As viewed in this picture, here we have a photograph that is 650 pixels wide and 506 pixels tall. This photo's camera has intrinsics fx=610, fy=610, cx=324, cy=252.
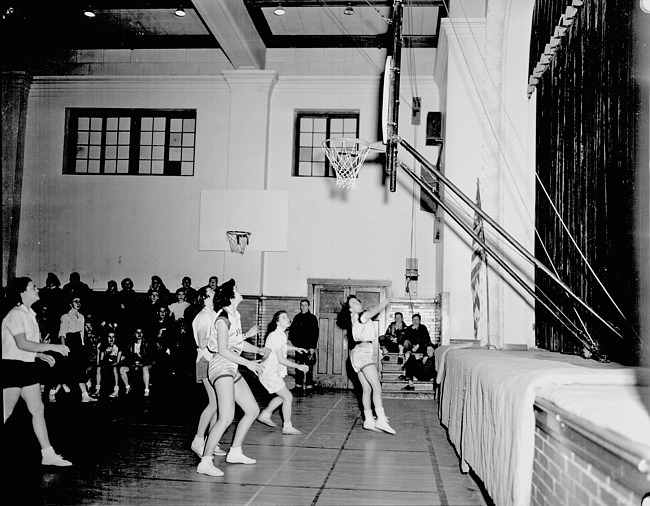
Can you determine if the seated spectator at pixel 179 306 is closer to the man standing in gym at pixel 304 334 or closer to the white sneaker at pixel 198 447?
the man standing in gym at pixel 304 334

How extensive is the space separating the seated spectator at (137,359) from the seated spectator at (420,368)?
16.6 ft

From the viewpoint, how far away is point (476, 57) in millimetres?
12008

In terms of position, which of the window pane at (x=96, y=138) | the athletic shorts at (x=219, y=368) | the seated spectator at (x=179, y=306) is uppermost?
the window pane at (x=96, y=138)

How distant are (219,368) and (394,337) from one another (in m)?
8.05

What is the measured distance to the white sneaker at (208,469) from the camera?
5.89 metres

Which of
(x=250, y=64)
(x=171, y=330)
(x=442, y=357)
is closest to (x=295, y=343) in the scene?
(x=171, y=330)

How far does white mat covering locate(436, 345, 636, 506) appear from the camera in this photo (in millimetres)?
3575

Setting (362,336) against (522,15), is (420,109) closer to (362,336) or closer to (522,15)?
(522,15)

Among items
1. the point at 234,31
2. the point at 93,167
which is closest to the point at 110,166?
the point at 93,167

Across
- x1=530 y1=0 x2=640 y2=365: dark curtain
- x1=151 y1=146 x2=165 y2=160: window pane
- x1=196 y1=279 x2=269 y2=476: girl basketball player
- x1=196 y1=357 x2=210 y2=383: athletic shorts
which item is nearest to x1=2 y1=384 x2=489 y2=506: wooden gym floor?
x1=196 y1=279 x2=269 y2=476: girl basketball player

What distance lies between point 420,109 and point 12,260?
11.0m

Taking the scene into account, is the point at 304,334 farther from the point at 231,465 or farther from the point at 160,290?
the point at 231,465

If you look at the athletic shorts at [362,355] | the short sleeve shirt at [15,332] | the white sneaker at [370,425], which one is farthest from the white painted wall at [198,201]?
the short sleeve shirt at [15,332]

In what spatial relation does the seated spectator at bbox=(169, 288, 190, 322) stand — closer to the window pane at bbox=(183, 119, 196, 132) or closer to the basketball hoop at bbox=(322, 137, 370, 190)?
the basketball hoop at bbox=(322, 137, 370, 190)
